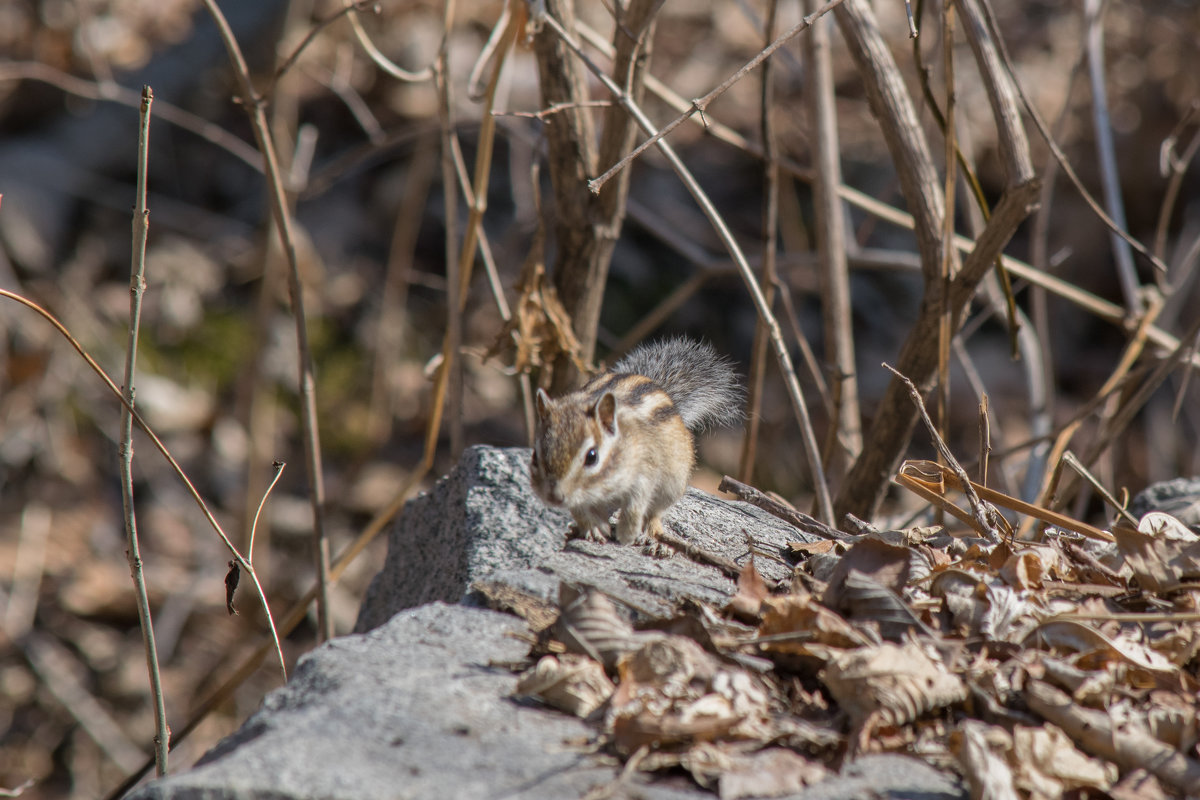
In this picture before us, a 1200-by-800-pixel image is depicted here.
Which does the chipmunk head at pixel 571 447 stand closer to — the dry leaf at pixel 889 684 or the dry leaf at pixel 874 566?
the dry leaf at pixel 874 566

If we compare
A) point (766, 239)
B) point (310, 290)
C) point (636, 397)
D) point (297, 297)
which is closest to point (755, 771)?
point (636, 397)

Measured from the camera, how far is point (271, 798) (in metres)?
1.44

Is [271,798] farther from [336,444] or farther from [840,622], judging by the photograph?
[336,444]

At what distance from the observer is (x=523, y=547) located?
2441 mm

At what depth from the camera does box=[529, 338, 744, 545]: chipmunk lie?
2.52 m

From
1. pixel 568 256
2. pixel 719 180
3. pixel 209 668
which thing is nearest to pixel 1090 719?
pixel 568 256

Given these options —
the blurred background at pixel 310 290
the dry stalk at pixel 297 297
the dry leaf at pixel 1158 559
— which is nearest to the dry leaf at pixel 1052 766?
the dry leaf at pixel 1158 559

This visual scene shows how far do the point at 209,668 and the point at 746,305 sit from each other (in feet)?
11.7

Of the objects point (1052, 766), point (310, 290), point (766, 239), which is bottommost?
point (1052, 766)

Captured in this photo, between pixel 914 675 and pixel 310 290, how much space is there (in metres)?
4.95

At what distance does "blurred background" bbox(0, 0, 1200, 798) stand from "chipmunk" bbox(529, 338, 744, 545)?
1927mm

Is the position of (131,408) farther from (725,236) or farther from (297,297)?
(725,236)

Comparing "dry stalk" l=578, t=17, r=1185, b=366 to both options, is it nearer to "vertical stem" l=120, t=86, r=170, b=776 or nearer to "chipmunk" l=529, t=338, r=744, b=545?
"chipmunk" l=529, t=338, r=744, b=545

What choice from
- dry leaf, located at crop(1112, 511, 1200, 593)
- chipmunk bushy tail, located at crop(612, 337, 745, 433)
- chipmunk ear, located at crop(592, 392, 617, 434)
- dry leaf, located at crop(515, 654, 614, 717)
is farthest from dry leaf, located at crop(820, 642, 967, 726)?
chipmunk bushy tail, located at crop(612, 337, 745, 433)
